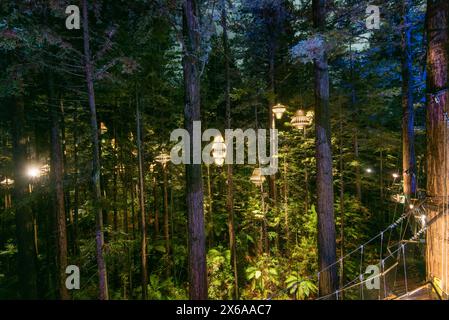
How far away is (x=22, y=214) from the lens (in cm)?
1117

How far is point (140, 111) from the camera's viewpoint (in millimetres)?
11398

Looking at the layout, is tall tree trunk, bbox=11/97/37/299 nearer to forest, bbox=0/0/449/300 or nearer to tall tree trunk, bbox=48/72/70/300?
forest, bbox=0/0/449/300

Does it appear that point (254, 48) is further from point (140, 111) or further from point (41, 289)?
point (41, 289)

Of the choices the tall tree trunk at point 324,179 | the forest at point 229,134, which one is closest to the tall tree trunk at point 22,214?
the forest at point 229,134

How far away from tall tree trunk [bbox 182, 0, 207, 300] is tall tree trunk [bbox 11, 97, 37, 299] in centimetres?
813

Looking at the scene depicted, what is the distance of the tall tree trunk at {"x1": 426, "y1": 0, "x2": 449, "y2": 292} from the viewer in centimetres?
474

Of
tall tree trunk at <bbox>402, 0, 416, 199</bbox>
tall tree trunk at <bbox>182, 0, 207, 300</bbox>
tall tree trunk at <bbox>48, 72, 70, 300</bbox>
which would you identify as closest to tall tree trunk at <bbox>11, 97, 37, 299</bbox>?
tall tree trunk at <bbox>48, 72, 70, 300</bbox>

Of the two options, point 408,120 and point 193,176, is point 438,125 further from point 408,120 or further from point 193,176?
point 408,120

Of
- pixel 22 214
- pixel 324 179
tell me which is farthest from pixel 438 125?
pixel 22 214

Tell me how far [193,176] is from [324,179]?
11.3 ft

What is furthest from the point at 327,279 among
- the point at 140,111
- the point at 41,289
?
the point at 41,289

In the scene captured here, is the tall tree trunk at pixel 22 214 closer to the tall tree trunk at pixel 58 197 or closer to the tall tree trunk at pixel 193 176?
the tall tree trunk at pixel 58 197
